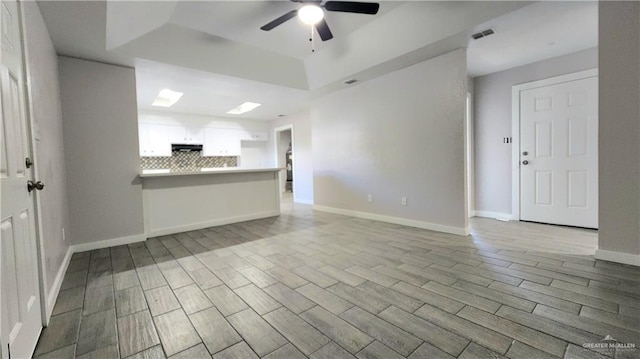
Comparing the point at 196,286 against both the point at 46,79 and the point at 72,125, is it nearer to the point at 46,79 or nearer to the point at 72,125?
the point at 46,79

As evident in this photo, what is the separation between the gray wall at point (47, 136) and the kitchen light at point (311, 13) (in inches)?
77.6

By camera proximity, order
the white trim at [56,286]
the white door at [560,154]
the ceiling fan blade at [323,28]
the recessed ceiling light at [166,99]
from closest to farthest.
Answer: the white trim at [56,286], the ceiling fan blade at [323,28], the white door at [560,154], the recessed ceiling light at [166,99]

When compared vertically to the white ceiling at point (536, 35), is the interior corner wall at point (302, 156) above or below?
below

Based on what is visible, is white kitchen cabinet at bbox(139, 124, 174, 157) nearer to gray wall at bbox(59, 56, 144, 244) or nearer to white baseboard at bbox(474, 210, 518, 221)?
gray wall at bbox(59, 56, 144, 244)

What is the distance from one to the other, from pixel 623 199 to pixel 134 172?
5.09 metres

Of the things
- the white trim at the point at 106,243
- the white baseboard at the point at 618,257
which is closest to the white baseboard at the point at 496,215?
the white baseboard at the point at 618,257

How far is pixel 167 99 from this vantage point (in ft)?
18.1

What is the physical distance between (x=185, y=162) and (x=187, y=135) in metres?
0.86

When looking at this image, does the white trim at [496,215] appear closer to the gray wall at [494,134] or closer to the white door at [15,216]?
the gray wall at [494,134]

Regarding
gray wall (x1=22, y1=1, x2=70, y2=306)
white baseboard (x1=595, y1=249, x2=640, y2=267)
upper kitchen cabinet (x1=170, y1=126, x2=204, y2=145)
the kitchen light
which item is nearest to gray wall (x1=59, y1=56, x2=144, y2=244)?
gray wall (x1=22, y1=1, x2=70, y2=306)

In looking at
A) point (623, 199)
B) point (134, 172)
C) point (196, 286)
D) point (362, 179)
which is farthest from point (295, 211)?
point (623, 199)

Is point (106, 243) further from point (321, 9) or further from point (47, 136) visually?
point (321, 9)

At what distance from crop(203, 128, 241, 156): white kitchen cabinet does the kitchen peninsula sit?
2.51 meters

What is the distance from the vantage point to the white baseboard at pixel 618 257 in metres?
2.22
